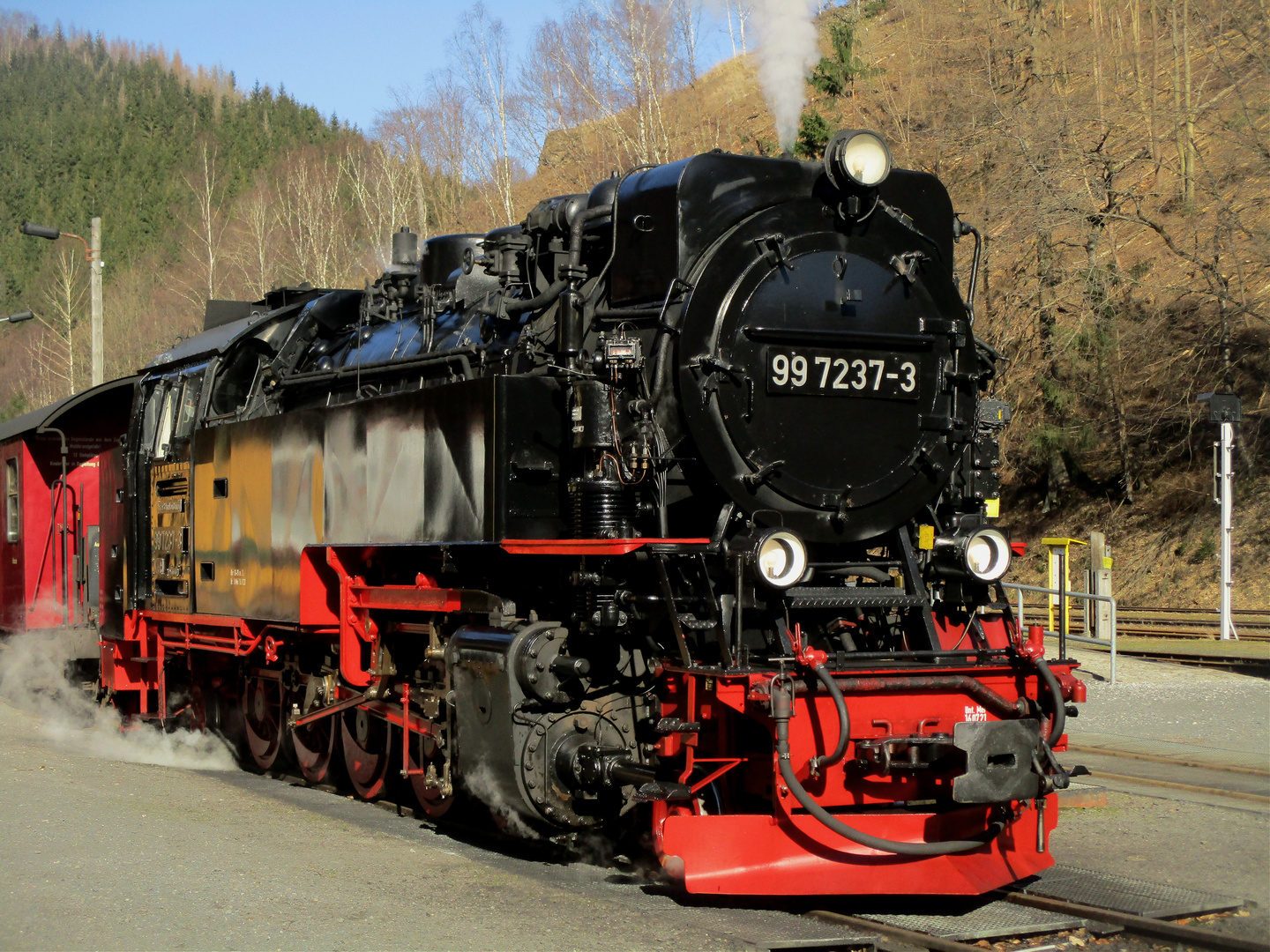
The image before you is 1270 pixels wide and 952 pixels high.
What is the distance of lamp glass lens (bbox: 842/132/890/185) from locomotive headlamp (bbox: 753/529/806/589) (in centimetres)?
183

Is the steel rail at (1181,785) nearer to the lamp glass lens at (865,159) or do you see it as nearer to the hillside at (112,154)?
the lamp glass lens at (865,159)

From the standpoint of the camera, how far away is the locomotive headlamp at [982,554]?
6137mm

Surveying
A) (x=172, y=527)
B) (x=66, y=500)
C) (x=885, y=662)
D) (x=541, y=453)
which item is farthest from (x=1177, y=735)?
(x=66, y=500)

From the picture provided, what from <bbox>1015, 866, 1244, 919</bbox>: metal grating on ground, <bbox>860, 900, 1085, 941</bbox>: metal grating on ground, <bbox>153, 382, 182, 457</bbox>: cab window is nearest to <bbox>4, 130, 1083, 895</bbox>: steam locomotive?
<bbox>860, 900, 1085, 941</bbox>: metal grating on ground

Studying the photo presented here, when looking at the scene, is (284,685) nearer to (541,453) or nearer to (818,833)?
(541,453)

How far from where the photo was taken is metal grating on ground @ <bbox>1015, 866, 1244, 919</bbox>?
5.21m

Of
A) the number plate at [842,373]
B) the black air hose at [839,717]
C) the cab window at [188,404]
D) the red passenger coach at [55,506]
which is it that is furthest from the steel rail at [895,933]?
the red passenger coach at [55,506]

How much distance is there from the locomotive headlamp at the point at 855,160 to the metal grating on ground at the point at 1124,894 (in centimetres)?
337

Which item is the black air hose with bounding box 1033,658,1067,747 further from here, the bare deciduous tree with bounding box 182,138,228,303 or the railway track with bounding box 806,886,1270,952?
the bare deciduous tree with bounding box 182,138,228,303

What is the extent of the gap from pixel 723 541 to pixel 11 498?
1216 cm

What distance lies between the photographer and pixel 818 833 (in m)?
5.12

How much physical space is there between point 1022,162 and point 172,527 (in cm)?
1758

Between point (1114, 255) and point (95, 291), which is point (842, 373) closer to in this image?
point (95, 291)

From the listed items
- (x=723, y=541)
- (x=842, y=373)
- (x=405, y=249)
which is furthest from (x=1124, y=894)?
(x=405, y=249)
